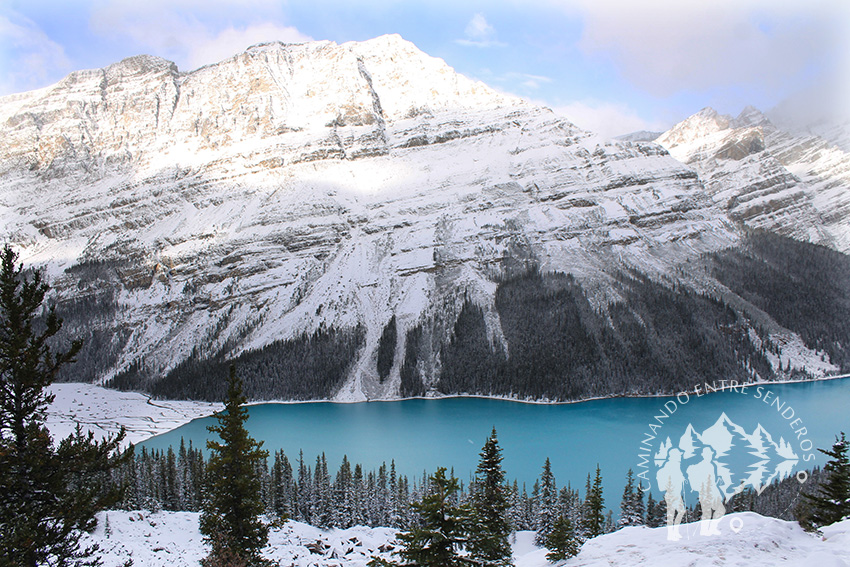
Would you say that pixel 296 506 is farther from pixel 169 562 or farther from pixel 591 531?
pixel 591 531

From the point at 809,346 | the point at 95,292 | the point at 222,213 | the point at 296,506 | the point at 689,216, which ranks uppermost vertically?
the point at 222,213

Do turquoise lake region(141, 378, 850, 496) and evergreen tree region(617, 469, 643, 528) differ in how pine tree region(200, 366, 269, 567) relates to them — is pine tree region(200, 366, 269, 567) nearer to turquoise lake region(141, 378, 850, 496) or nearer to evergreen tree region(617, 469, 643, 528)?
evergreen tree region(617, 469, 643, 528)

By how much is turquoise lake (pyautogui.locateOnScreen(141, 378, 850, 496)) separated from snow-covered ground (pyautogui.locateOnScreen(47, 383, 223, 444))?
574 cm

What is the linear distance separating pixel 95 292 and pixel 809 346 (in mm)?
210790

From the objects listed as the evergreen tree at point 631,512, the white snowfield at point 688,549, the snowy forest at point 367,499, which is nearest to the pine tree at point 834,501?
the white snowfield at point 688,549

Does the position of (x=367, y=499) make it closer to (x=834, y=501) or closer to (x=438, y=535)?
(x=834, y=501)

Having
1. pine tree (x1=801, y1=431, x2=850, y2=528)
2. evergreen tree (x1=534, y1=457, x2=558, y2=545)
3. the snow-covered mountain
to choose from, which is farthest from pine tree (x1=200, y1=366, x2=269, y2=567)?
the snow-covered mountain

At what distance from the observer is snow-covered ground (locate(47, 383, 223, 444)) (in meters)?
93.6

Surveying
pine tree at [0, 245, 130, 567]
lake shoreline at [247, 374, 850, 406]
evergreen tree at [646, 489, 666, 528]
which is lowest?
evergreen tree at [646, 489, 666, 528]

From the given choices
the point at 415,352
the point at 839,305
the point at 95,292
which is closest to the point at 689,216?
the point at 839,305

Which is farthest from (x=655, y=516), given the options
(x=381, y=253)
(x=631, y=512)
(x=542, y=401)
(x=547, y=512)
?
(x=381, y=253)

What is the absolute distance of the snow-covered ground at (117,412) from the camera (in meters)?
93.6

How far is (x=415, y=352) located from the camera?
432 ft

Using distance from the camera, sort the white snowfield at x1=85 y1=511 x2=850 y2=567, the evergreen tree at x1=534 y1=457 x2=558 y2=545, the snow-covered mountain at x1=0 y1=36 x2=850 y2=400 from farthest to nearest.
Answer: the snow-covered mountain at x1=0 y1=36 x2=850 y2=400 → the evergreen tree at x1=534 y1=457 x2=558 y2=545 → the white snowfield at x1=85 y1=511 x2=850 y2=567
